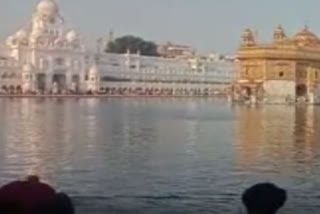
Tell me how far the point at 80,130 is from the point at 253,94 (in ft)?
163

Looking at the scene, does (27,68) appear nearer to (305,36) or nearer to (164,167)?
(305,36)

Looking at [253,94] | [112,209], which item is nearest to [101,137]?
[112,209]

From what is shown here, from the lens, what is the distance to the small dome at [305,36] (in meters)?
83.9

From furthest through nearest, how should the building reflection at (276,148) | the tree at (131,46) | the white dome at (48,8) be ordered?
the tree at (131,46)
the white dome at (48,8)
the building reflection at (276,148)

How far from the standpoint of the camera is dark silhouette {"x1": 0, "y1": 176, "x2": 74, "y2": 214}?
9.98ft

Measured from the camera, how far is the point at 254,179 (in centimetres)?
1313

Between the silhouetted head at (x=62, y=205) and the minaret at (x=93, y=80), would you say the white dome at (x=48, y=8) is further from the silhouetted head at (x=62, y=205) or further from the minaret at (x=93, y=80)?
the silhouetted head at (x=62, y=205)

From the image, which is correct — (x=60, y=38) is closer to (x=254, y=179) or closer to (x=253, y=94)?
(x=253, y=94)

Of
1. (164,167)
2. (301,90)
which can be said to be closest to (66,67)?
(301,90)

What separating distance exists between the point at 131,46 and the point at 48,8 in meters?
32.7

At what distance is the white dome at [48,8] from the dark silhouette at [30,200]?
11842 centimetres

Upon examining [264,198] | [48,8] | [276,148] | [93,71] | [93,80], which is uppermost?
[48,8]

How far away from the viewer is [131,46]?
151m

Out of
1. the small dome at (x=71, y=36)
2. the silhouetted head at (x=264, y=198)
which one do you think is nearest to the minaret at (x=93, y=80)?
the small dome at (x=71, y=36)
